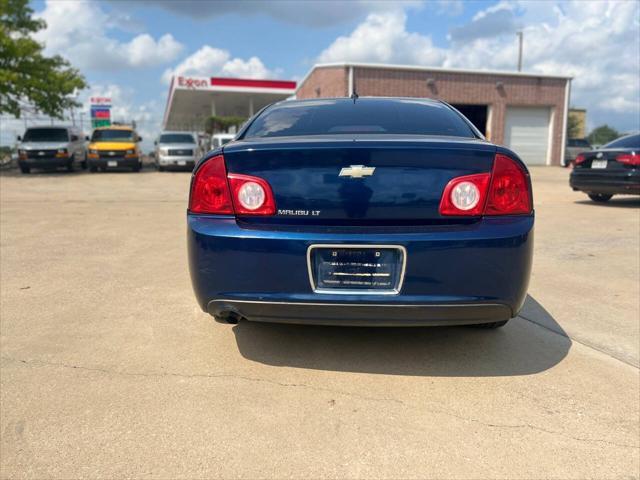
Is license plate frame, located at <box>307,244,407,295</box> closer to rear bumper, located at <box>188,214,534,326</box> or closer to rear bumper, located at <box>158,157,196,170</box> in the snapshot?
rear bumper, located at <box>188,214,534,326</box>

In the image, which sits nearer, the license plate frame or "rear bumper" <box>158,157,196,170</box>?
the license plate frame

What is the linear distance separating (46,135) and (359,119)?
19.8 m

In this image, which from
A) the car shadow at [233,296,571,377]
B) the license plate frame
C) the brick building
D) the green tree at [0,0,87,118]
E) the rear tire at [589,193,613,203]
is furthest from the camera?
the brick building

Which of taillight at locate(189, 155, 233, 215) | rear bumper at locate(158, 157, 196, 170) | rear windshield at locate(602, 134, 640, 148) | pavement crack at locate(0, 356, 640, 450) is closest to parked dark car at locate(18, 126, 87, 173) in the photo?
rear bumper at locate(158, 157, 196, 170)

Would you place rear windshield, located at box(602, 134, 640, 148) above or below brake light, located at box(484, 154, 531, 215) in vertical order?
above

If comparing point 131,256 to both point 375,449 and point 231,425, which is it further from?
point 375,449

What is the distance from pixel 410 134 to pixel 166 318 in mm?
2163

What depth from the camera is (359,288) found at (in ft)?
8.66

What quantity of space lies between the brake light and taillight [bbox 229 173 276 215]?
3.64 ft

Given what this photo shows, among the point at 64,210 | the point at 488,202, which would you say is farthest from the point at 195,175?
the point at 64,210

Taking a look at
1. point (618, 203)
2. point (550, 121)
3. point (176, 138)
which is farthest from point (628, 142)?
point (550, 121)

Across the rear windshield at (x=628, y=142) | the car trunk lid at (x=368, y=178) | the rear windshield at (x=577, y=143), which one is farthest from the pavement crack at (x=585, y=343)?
the rear windshield at (x=577, y=143)

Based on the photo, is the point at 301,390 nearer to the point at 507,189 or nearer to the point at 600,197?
→ the point at 507,189

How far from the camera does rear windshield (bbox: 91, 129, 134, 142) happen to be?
20.2 metres
